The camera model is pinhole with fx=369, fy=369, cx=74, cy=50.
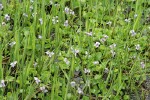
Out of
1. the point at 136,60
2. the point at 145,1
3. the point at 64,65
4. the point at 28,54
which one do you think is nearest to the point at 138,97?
the point at 136,60

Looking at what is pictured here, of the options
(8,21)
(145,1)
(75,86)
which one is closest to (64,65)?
(75,86)

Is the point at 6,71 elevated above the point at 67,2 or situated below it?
below

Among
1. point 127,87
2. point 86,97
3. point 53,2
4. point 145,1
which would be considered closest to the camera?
point 86,97

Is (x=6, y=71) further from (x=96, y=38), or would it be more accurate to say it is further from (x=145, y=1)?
(x=145, y=1)

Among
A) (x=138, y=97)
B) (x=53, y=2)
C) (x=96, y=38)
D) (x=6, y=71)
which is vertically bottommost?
(x=138, y=97)

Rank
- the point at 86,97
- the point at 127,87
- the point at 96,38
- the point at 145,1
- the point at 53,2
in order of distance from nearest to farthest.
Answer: the point at 86,97, the point at 127,87, the point at 96,38, the point at 53,2, the point at 145,1

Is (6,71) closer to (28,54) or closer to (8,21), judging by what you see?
(28,54)

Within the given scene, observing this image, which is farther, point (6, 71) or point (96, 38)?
point (96, 38)
